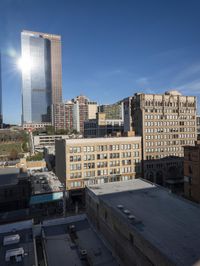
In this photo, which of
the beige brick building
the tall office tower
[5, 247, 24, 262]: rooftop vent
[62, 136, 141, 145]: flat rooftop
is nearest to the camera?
[5, 247, 24, 262]: rooftop vent

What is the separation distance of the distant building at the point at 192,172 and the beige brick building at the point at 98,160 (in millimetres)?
20923

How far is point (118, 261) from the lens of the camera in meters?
32.0

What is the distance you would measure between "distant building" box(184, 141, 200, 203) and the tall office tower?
23445 millimetres

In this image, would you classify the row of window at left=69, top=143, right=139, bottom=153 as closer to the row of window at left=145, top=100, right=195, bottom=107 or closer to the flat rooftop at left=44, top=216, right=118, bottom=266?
the row of window at left=145, top=100, right=195, bottom=107

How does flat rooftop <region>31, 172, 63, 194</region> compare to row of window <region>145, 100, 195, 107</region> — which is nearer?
flat rooftop <region>31, 172, 63, 194</region>

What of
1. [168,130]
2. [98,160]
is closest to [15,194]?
[98,160]

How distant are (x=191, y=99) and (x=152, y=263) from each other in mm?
84225

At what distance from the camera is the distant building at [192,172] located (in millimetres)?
58938

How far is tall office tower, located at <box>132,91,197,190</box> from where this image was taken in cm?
8669

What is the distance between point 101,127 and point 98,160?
73.9m

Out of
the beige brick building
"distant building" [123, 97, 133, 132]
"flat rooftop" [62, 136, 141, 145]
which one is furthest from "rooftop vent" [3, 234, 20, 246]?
"distant building" [123, 97, 133, 132]

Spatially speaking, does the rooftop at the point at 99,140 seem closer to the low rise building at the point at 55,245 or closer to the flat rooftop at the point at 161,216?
the flat rooftop at the point at 161,216

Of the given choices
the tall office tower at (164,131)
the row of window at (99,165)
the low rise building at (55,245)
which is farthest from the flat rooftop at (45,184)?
the tall office tower at (164,131)

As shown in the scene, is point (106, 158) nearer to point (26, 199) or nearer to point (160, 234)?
point (26, 199)
